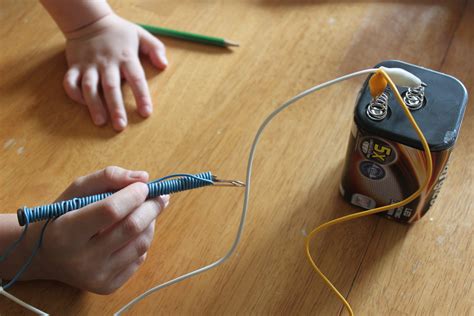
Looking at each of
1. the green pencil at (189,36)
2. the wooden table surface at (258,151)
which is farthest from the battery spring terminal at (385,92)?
the green pencil at (189,36)

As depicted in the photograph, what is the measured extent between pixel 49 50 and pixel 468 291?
1.91 feet

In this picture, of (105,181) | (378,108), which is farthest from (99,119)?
(378,108)

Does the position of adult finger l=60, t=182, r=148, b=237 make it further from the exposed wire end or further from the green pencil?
the green pencil

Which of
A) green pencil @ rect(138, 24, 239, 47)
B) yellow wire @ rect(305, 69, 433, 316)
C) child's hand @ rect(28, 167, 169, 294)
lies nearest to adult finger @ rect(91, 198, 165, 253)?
child's hand @ rect(28, 167, 169, 294)

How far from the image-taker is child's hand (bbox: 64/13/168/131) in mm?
650

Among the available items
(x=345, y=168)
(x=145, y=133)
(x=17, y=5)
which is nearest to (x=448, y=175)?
(x=345, y=168)

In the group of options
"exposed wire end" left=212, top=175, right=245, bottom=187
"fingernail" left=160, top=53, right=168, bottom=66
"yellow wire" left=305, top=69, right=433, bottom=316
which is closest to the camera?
"yellow wire" left=305, top=69, right=433, bottom=316

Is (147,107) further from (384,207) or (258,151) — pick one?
(384,207)

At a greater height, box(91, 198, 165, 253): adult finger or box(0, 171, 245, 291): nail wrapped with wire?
box(0, 171, 245, 291): nail wrapped with wire

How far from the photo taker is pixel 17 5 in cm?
76

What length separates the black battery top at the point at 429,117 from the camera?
1.50 ft

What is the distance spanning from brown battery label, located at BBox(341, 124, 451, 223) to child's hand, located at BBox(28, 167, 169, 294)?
0.19 meters

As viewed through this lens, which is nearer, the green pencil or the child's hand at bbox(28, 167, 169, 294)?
the child's hand at bbox(28, 167, 169, 294)

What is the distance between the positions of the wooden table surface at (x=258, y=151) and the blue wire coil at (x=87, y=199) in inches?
2.8
